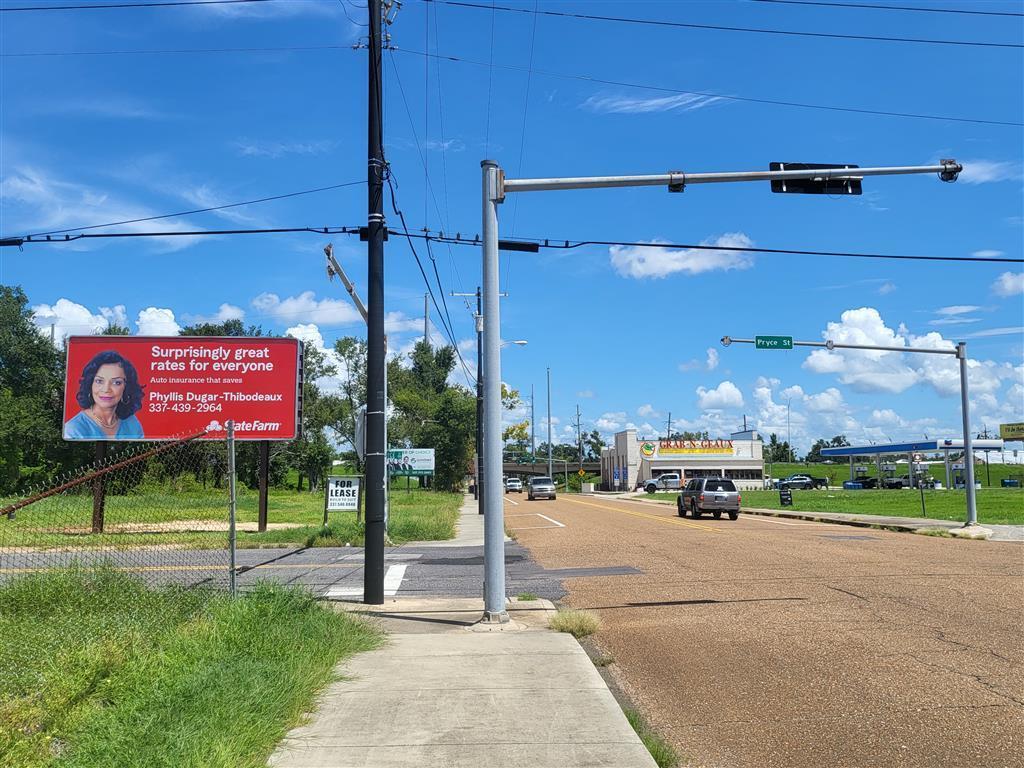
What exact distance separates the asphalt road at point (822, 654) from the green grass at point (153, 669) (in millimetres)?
2749

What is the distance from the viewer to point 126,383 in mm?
25297

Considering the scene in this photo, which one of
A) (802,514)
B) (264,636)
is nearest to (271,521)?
(802,514)

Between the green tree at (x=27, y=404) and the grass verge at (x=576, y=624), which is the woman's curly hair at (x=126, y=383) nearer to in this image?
the grass verge at (x=576, y=624)

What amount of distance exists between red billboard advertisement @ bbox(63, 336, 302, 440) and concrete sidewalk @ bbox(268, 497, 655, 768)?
17.5 m

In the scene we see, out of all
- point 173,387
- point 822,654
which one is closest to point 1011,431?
point 173,387

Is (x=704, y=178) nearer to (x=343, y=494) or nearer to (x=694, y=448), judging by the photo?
(x=343, y=494)

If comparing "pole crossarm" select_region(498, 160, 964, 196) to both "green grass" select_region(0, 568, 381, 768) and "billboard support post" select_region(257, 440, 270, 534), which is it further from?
"billboard support post" select_region(257, 440, 270, 534)

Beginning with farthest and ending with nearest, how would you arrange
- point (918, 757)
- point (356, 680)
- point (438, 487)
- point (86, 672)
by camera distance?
point (438, 487)
point (356, 680)
point (86, 672)
point (918, 757)

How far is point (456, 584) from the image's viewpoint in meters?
13.7

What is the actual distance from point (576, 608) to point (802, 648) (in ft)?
11.4

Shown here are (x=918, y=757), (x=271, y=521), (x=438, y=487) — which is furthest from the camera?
(x=438, y=487)

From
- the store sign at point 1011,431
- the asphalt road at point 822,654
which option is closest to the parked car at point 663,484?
the store sign at point 1011,431

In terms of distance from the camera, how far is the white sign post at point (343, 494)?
840 inches

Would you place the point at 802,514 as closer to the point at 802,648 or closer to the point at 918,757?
the point at 802,648
